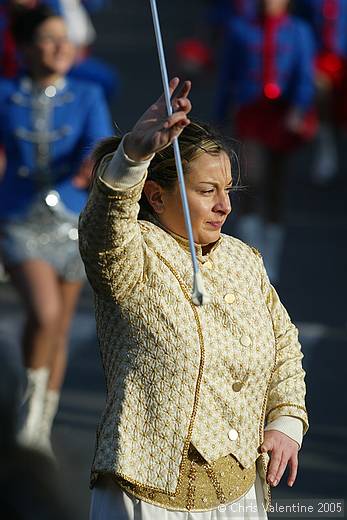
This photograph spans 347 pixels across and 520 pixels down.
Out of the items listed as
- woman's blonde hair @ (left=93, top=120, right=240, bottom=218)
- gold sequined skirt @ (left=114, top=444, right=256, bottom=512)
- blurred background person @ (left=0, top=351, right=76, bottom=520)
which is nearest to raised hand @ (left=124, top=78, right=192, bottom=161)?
woman's blonde hair @ (left=93, top=120, right=240, bottom=218)

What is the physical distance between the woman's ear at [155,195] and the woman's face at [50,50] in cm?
305

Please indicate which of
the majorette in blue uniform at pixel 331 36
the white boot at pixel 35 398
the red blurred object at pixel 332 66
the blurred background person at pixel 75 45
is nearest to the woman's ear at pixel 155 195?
the white boot at pixel 35 398

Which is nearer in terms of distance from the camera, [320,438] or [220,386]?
[220,386]

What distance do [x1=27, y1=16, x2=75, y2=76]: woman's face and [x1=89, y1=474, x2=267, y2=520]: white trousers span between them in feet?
10.7

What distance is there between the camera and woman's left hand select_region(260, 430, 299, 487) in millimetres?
2906

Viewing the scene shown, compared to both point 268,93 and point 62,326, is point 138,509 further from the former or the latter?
point 268,93

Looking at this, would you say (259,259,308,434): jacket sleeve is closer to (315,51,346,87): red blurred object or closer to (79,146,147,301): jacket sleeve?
(79,146,147,301): jacket sleeve

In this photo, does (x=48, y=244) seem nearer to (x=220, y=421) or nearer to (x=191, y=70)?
(x=220, y=421)

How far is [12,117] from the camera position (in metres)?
5.83

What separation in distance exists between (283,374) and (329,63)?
7.41 metres

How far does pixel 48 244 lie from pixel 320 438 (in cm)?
148

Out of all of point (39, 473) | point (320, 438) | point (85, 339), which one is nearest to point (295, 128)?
point (85, 339)

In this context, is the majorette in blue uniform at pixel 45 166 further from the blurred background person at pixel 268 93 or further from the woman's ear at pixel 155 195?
the woman's ear at pixel 155 195

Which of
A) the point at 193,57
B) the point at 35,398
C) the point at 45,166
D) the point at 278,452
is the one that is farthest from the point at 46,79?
the point at 193,57
